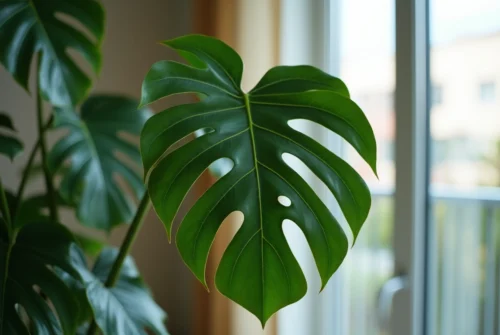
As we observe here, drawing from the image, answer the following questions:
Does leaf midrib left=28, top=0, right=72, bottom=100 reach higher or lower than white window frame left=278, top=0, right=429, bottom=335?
higher

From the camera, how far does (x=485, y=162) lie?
1256 mm

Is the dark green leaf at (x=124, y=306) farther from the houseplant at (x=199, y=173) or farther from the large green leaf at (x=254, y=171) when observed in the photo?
the large green leaf at (x=254, y=171)

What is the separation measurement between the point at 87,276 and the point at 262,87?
47 cm

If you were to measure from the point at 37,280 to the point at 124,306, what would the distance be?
17 centimetres

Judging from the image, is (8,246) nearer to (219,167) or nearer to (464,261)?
(219,167)

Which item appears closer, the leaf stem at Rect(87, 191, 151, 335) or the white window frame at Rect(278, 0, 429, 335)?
the leaf stem at Rect(87, 191, 151, 335)

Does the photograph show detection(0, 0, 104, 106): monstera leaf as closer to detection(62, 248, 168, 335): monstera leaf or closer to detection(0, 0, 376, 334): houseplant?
detection(0, 0, 376, 334): houseplant

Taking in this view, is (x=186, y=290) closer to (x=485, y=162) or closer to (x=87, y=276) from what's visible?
(x=87, y=276)

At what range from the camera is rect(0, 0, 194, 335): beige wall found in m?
1.91

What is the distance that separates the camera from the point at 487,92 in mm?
1246

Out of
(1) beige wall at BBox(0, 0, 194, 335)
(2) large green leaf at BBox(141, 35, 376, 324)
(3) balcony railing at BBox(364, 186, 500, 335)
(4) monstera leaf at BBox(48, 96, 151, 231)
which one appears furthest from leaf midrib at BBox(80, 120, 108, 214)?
(3) balcony railing at BBox(364, 186, 500, 335)

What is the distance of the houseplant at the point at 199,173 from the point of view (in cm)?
75

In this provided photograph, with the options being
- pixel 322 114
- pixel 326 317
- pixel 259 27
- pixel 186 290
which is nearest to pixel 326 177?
pixel 322 114

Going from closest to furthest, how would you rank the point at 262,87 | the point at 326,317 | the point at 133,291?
the point at 262,87, the point at 133,291, the point at 326,317
